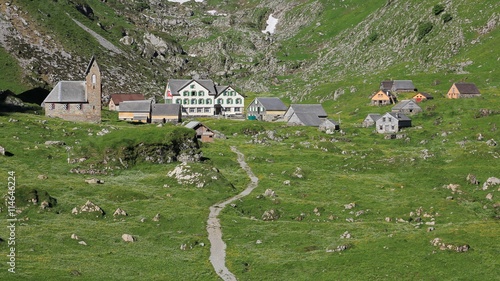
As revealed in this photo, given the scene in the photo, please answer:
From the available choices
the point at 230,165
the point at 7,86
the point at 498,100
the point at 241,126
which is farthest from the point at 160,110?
the point at 498,100

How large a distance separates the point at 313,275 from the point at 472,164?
182 ft

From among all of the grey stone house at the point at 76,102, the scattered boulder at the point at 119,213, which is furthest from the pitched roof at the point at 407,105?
the scattered boulder at the point at 119,213

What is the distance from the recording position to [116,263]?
177 ft

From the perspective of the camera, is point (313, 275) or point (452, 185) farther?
point (452, 185)

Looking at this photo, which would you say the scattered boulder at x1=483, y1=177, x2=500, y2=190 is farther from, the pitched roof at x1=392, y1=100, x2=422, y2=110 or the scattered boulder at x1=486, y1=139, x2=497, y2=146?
the pitched roof at x1=392, y1=100, x2=422, y2=110

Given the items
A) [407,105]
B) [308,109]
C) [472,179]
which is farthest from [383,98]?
[472,179]

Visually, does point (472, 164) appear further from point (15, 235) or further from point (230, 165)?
point (15, 235)

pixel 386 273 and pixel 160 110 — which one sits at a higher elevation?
pixel 160 110

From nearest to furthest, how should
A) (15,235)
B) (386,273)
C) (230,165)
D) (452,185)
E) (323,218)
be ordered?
(386,273) → (15,235) → (323,218) → (452,185) → (230,165)

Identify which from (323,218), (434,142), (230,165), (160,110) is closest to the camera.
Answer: (323,218)

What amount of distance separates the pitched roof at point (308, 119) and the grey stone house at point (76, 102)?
5367 centimetres

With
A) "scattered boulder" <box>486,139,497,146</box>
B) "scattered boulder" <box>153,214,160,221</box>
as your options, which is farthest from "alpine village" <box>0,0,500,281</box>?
"scattered boulder" <box>153,214,160,221</box>

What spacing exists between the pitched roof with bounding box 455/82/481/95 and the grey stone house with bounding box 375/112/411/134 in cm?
3137

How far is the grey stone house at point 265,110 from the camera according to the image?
191750 mm
